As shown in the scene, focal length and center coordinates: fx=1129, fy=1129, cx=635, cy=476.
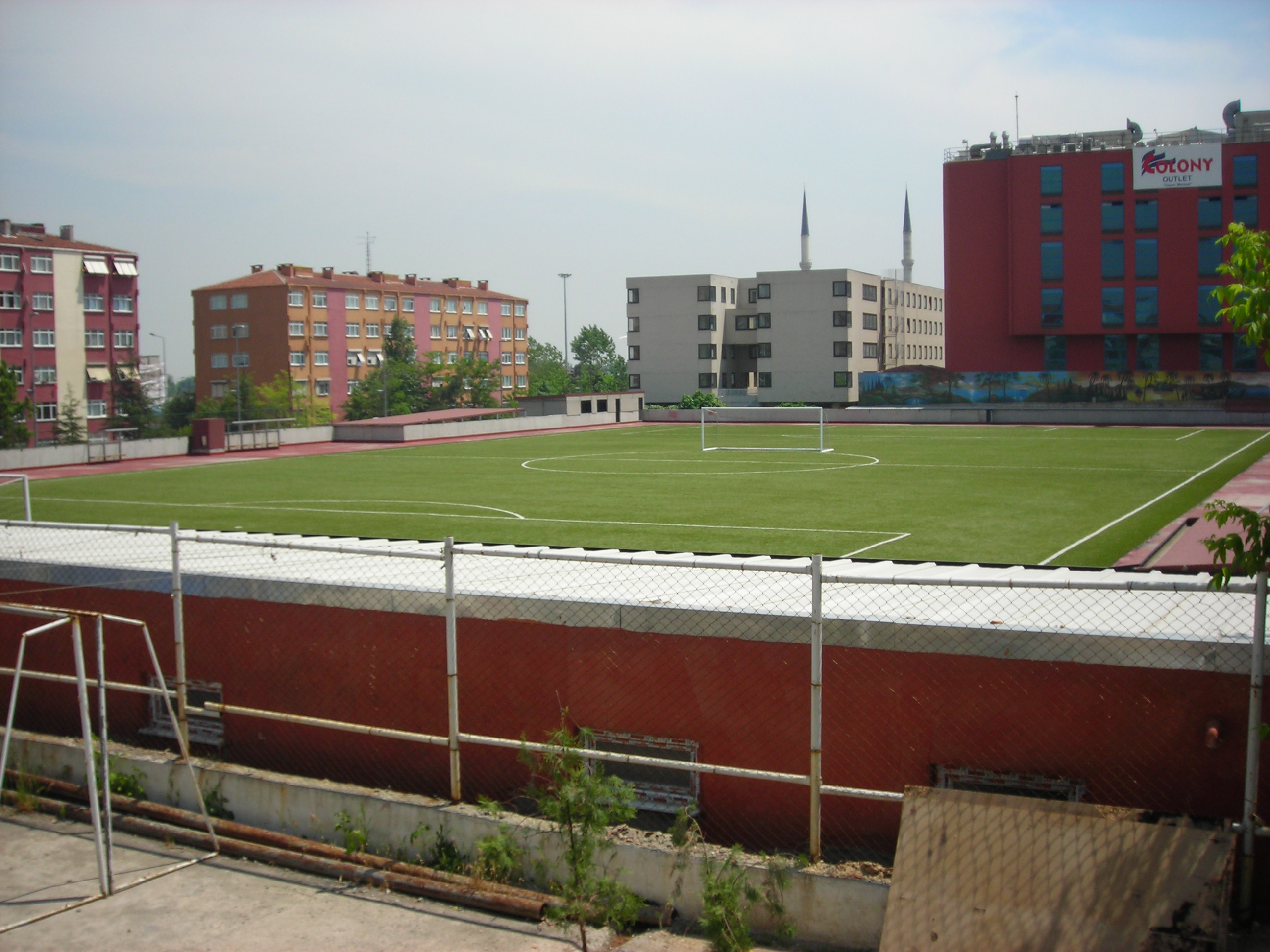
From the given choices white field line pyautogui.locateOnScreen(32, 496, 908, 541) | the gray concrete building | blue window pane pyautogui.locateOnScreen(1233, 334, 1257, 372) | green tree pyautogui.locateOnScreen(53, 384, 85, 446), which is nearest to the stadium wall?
white field line pyautogui.locateOnScreen(32, 496, 908, 541)

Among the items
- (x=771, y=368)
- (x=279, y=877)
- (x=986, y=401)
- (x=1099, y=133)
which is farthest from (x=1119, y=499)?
(x=771, y=368)

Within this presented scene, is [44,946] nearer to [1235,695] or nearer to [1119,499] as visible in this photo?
[1235,695]

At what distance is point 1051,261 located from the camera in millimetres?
75438

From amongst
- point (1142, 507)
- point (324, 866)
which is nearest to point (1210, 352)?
point (1142, 507)

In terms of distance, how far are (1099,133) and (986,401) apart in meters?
19.3

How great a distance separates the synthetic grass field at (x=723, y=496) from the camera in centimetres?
2386

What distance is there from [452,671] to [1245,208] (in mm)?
76807

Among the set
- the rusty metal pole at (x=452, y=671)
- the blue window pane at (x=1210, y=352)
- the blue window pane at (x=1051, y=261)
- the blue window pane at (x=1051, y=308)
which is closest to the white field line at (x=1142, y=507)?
the rusty metal pole at (x=452, y=671)

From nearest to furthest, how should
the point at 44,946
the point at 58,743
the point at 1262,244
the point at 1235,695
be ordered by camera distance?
the point at 1262,244 < the point at 1235,695 < the point at 44,946 < the point at 58,743

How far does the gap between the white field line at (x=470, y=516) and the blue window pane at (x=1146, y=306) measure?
57551 millimetres

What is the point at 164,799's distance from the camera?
32.8 feet

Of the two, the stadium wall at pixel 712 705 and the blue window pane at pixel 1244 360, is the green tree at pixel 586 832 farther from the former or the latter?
the blue window pane at pixel 1244 360

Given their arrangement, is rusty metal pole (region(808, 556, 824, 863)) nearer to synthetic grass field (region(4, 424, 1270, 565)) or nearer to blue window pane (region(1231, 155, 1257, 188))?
synthetic grass field (region(4, 424, 1270, 565))

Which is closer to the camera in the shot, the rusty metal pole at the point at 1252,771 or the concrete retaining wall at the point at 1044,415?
the rusty metal pole at the point at 1252,771
